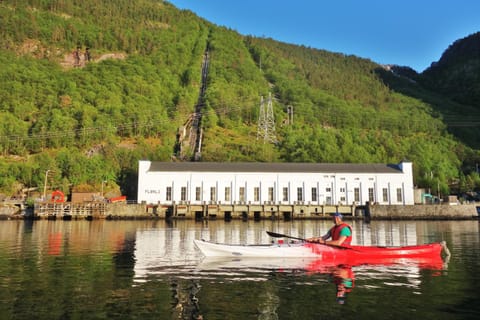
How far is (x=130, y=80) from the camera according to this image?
14262 cm

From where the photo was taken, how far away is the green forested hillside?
88688 millimetres

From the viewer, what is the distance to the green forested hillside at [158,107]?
88.7 metres

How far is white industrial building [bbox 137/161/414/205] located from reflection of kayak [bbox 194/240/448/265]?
4629 cm

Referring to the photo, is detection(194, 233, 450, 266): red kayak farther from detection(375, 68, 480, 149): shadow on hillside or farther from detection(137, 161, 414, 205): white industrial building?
detection(375, 68, 480, 149): shadow on hillside

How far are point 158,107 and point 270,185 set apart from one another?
70666 millimetres

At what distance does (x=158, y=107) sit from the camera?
12706 centimetres

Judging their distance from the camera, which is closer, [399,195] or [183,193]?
[183,193]

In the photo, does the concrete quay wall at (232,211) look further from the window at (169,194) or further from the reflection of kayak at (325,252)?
the reflection of kayak at (325,252)

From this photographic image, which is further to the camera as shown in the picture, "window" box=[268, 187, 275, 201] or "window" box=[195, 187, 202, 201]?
"window" box=[268, 187, 275, 201]

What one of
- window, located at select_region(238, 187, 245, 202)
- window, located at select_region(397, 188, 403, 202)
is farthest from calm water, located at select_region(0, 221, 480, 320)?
window, located at select_region(397, 188, 403, 202)

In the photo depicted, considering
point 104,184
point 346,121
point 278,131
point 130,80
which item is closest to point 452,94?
point 346,121

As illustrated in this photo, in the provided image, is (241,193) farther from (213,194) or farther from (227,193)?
(213,194)

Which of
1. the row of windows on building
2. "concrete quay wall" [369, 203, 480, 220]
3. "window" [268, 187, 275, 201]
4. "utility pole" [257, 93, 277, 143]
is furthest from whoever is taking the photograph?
"utility pole" [257, 93, 277, 143]

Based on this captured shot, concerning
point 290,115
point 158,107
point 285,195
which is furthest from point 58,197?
point 290,115
